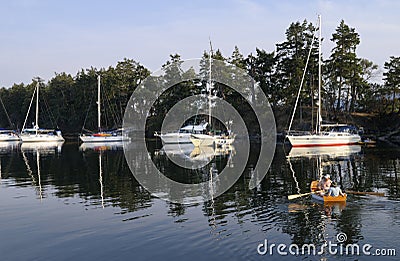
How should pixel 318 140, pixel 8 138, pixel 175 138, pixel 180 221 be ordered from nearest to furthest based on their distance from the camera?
pixel 180 221
pixel 318 140
pixel 175 138
pixel 8 138

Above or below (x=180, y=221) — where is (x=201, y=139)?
above

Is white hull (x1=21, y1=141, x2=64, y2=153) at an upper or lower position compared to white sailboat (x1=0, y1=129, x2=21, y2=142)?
lower

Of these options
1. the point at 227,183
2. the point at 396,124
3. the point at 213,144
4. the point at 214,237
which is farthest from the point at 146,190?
the point at 396,124

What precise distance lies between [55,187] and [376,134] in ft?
210

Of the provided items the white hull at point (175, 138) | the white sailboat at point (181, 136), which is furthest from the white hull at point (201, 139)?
the white hull at point (175, 138)

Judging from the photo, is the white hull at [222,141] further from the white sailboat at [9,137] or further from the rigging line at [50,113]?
the rigging line at [50,113]

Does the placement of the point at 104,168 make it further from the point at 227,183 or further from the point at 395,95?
the point at 395,95

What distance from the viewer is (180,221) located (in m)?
17.2

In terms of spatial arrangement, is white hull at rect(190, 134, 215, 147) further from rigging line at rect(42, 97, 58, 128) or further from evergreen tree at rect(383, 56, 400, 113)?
rigging line at rect(42, 97, 58, 128)

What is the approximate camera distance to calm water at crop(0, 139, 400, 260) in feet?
45.0

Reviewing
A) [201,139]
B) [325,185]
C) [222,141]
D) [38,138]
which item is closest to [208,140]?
[201,139]

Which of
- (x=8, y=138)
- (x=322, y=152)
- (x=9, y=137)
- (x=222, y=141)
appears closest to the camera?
(x=322, y=152)

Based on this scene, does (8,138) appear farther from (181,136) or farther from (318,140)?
(318,140)

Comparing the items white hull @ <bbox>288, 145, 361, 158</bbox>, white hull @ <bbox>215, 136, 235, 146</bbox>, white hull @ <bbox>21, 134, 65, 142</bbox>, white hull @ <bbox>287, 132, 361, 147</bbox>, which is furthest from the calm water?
white hull @ <bbox>21, 134, 65, 142</bbox>
